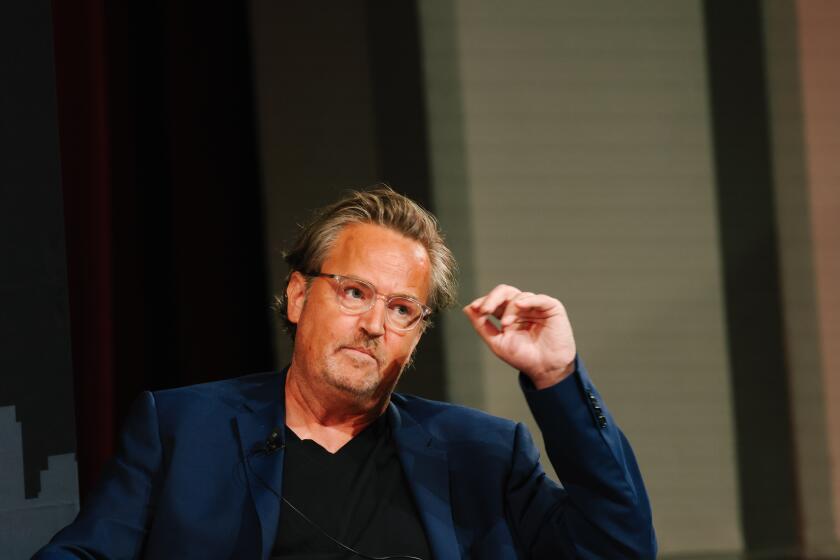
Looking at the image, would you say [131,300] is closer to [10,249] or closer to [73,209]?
[73,209]

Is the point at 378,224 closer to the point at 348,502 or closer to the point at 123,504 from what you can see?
the point at 348,502

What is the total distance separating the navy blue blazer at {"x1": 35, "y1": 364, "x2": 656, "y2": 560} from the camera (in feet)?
5.10

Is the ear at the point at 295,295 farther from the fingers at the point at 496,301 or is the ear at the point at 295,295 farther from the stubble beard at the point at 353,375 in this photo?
the fingers at the point at 496,301

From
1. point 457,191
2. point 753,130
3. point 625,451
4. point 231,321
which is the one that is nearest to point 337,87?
point 457,191

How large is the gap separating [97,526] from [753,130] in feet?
7.70

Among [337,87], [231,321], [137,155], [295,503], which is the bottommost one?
[295,503]

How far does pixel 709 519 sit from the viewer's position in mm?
3057

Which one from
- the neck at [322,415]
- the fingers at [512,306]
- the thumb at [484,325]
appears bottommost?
the neck at [322,415]

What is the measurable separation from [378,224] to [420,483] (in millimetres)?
470

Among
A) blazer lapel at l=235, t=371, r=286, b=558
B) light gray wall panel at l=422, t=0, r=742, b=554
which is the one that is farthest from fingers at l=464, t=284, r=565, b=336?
light gray wall panel at l=422, t=0, r=742, b=554

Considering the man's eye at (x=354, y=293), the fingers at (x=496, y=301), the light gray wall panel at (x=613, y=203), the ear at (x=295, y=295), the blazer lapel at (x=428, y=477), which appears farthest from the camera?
the light gray wall panel at (x=613, y=203)

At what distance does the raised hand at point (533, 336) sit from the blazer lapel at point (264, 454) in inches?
16.7

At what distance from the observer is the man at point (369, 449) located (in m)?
1.56

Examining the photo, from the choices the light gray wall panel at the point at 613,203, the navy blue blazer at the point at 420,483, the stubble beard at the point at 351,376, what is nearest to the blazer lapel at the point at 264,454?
the navy blue blazer at the point at 420,483
